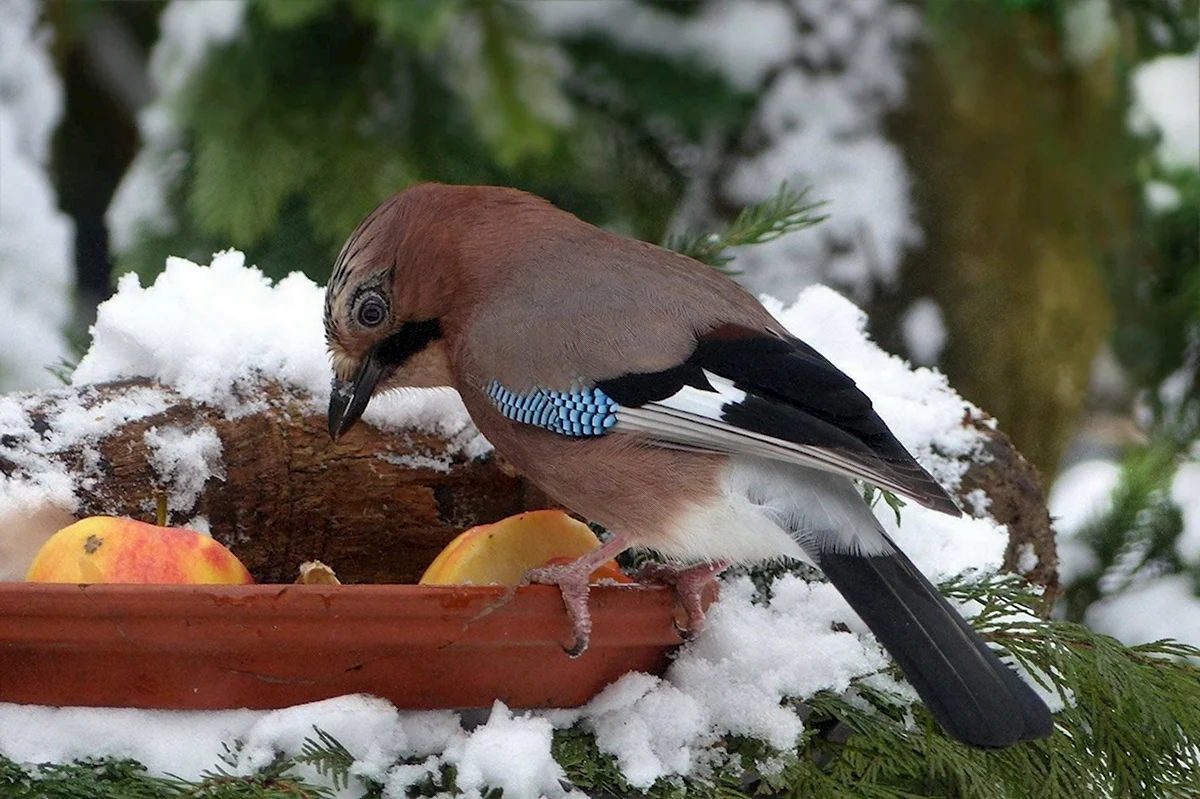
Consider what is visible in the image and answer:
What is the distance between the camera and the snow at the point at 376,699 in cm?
138

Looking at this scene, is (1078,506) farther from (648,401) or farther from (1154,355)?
(648,401)

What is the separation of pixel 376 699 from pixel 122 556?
12.4 inches

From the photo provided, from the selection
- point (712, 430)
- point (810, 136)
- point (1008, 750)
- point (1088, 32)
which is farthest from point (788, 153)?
point (1008, 750)

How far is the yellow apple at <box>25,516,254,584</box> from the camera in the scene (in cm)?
151

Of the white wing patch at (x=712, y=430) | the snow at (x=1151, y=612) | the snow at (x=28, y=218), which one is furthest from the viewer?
the snow at (x=28, y=218)

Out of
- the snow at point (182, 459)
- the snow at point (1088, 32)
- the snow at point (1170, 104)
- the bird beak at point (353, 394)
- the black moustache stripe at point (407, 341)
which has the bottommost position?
the snow at point (182, 459)

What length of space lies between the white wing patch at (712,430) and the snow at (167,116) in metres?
1.55

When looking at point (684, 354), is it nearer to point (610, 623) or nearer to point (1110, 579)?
point (610, 623)

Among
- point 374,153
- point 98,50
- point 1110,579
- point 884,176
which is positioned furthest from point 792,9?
point 98,50

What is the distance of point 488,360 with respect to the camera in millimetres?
1832

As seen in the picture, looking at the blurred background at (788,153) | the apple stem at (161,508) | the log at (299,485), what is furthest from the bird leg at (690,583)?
the blurred background at (788,153)

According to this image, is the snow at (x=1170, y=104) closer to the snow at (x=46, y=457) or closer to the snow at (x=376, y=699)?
the snow at (x=376, y=699)

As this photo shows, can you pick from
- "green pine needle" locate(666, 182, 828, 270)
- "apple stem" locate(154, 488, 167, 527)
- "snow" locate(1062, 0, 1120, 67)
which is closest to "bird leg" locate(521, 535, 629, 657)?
"apple stem" locate(154, 488, 167, 527)

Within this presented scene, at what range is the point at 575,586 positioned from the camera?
1460 millimetres
